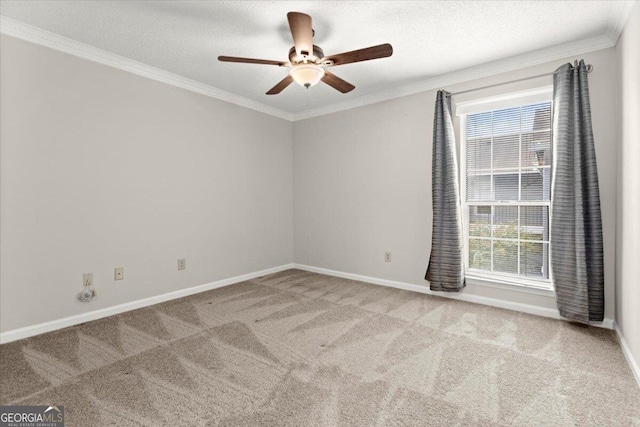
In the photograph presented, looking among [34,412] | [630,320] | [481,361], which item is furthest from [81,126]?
[630,320]

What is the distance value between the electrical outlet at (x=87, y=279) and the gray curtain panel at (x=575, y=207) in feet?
14.0

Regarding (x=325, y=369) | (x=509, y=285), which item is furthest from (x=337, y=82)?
(x=509, y=285)

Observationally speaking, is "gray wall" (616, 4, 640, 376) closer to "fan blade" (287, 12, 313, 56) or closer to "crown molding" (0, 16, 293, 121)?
"fan blade" (287, 12, 313, 56)

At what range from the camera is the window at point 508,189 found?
3.05m

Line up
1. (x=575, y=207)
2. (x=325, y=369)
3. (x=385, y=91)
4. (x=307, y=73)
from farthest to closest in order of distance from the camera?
(x=385, y=91), (x=575, y=207), (x=307, y=73), (x=325, y=369)

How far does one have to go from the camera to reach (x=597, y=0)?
2.17 meters

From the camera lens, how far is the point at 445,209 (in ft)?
11.2

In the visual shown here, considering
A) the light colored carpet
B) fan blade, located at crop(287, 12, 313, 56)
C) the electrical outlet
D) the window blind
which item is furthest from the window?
the electrical outlet

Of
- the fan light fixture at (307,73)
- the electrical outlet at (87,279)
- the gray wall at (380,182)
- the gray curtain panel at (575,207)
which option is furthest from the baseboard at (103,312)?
the gray curtain panel at (575,207)

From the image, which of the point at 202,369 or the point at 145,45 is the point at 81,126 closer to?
the point at 145,45

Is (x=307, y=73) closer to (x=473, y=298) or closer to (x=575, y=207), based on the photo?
(x=575, y=207)

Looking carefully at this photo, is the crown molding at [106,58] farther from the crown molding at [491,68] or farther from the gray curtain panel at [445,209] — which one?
the gray curtain panel at [445,209]

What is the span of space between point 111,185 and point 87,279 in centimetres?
91

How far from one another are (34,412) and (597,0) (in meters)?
4.36
